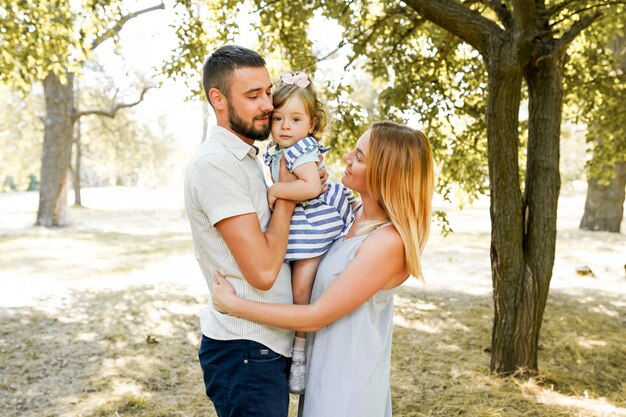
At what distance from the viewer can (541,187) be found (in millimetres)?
4902

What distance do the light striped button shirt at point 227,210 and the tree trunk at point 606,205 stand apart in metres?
14.2

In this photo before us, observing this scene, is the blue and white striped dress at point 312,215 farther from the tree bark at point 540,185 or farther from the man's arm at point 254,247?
the tree bark at point 540,185

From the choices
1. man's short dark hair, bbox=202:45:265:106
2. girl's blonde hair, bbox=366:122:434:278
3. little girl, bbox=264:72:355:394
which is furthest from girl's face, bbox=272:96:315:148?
girl's blonde hair, bbox=366:122:434:278

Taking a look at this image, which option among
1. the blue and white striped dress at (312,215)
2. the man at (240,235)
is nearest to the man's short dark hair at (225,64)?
the man at (240,235)

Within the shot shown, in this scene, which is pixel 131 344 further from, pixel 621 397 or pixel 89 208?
pixel 89 208

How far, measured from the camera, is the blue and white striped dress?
224 centimetres

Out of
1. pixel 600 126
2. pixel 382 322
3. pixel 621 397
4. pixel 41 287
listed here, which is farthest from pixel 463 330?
pixel 41 287

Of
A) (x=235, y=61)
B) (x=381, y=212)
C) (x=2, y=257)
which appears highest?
(x=235, y=61)

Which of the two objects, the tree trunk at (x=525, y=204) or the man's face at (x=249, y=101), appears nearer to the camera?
the man's face at (x=249, y=101)

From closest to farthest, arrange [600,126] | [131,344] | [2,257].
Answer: [131,344] < [600,126] < [2,257]

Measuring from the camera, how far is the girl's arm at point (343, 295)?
2.04 meters

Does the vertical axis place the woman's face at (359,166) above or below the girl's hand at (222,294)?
above

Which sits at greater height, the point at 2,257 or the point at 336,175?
the point at 336,175

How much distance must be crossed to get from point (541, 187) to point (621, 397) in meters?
1.78
